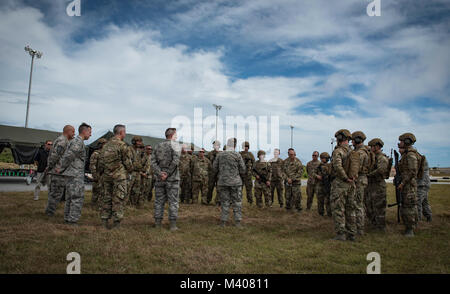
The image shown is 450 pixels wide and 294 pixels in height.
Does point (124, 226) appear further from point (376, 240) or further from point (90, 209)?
point (376, 240)

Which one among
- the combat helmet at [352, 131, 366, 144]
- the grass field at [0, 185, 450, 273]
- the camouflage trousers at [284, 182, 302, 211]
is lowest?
the grass field at [0, 185, 450, 273]

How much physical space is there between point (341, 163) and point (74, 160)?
19.9 feet

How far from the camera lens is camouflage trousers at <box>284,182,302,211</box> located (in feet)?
30.5

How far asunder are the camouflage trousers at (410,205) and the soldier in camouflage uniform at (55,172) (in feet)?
26.8

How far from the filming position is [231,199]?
23.2ft

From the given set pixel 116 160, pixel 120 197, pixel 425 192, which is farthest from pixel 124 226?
pixel 425 192

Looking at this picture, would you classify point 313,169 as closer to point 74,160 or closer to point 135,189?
point 135,189

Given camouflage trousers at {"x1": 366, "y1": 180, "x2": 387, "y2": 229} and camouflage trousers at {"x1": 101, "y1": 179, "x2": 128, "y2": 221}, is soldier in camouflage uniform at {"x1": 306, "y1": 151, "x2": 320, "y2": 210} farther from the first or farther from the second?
camouflage trousers at {"x1": 101, "y1": 179, "x2": 128, "y2": 221}

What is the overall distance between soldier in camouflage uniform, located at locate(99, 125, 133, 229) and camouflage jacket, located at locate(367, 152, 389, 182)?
5.90m

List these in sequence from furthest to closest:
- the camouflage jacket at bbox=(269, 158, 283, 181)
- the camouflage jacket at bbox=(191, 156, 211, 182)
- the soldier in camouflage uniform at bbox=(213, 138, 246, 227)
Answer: the camouflage jacket at bbox=(191, 156, 211, 182) < the camouflage jacket at bbox=(269, 158, 283, 181) < the soldier in camouflage uniform at bbox=(213, 138, 246, 227)

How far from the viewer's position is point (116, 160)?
592 centimetres

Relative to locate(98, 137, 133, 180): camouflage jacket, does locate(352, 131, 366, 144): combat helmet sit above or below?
above

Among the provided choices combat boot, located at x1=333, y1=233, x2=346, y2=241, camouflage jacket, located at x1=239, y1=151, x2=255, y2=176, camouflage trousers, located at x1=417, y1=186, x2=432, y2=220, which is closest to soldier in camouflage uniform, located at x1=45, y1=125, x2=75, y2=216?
camouflage jacket, located at x1=239, y1=151, x2=255, y2=176

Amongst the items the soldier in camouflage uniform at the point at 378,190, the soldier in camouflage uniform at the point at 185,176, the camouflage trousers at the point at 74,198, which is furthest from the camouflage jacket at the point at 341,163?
the soldier in camouflage uniform at the point at 185,176
